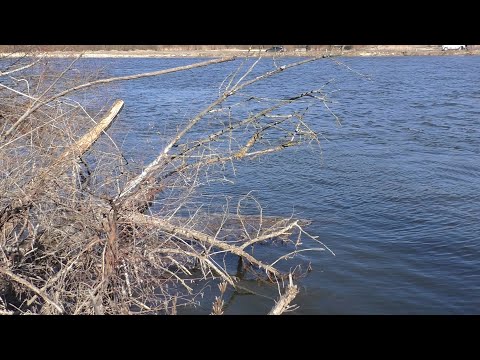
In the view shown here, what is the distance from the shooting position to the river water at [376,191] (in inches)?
284

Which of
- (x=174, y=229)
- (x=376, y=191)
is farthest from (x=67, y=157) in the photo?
(x=376, y=191)

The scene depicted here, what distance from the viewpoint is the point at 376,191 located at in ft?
36.4

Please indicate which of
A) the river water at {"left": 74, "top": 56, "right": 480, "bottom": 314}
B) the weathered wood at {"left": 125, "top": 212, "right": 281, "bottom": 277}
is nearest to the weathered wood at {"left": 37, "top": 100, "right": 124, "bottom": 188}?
the weathered wood at {"left": 125, "top": 212, "right": 281, "bottom": 277}

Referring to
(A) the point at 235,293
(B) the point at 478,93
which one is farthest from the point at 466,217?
(B) the point at 478,93

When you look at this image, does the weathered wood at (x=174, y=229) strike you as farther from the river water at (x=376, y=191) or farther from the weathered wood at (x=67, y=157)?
the weathered wood at (x=67, y=157)

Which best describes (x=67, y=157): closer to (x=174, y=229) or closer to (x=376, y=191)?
(x=174, y=229)

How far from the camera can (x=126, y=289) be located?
559 centimetres

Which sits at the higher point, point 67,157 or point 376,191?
point 67,157

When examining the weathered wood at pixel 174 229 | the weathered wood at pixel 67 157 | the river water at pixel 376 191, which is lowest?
the river water at pixel 376 191

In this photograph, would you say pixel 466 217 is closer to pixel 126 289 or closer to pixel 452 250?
pixel 452 250

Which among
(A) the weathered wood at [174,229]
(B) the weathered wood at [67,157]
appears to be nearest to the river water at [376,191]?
(A) the weathered wood at [174,229]

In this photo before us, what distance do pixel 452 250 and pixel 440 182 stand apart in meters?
3.52

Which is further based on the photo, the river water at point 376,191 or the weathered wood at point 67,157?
the river water at point 376,191

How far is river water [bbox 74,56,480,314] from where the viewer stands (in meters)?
7.22
